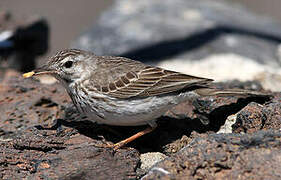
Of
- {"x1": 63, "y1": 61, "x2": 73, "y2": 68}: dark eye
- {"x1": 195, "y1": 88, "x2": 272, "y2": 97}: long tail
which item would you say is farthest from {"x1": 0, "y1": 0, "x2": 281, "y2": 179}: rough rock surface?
{"x1": 63, "y1": 61, "x2": 73, "y2": 68}: dark eye

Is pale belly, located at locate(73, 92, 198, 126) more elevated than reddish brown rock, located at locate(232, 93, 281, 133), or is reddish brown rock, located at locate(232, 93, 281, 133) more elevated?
reddish brown rock, located at locate(232, 93, 281, 133)

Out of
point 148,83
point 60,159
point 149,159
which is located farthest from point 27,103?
point 149,159

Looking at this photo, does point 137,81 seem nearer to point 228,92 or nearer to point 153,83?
point 153,83

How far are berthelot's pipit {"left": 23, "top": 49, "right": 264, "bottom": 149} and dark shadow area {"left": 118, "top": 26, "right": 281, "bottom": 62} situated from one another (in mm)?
3903

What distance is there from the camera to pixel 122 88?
6.73 m

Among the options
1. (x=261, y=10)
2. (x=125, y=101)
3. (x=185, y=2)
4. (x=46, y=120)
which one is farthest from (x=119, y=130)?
(x=261, y=10)

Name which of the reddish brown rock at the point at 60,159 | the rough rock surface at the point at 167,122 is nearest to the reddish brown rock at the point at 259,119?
the rough rock surface at the point at 167,122

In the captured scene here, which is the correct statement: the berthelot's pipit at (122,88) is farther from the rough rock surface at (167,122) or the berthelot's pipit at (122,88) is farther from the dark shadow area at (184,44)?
the dark shadow area at (184,44)

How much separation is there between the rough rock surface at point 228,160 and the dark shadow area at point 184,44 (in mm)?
6215

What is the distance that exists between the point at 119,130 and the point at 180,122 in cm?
87

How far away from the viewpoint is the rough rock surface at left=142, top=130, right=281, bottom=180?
463 centimetres

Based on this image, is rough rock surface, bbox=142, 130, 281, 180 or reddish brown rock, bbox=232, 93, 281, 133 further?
reddish brown rock, bbox=232, 93, 281, 133

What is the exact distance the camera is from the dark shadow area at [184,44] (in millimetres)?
11031

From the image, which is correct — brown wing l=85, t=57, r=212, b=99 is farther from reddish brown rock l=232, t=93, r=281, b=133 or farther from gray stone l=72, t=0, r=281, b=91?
gray stone l=72, t=0, r=281, b=91
